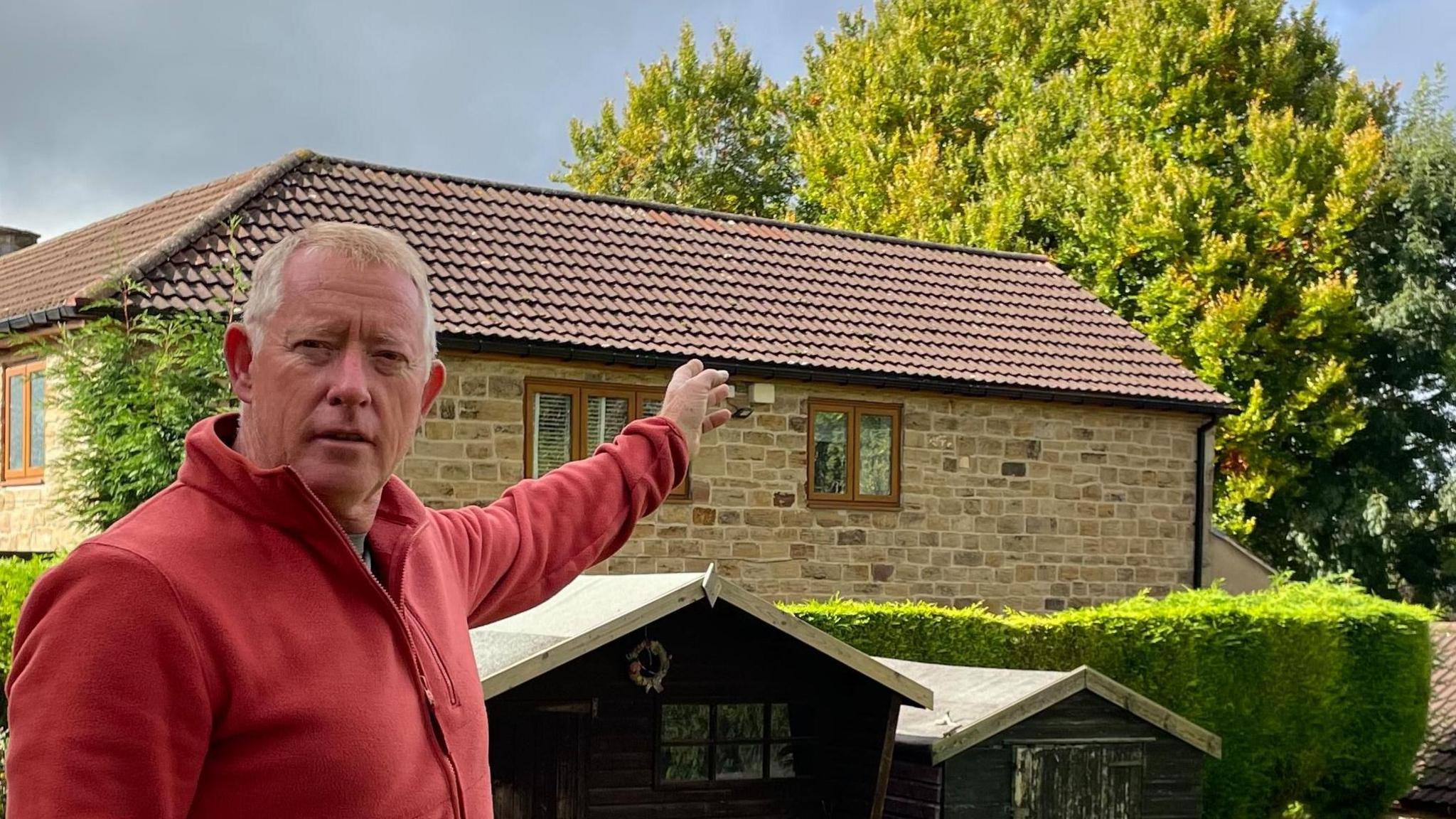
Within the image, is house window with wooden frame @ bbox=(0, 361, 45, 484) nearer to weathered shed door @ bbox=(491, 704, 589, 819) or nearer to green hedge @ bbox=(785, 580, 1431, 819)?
green hedge @ bbox=(785, 580, 1431, 819)

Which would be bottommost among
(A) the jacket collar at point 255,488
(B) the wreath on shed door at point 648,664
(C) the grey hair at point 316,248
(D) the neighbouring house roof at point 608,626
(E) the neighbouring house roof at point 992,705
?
(E) the neighbouring house roof at point 992,705

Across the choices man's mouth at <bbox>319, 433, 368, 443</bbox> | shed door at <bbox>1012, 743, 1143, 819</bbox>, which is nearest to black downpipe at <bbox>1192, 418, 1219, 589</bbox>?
shed door at <bbox>1012, 743, 1143, 819</bbox>

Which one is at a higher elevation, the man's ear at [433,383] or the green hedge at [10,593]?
the man's ear at [433,383]

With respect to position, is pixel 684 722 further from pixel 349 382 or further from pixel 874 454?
pixel 349 382

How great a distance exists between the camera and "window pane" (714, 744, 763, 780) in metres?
10.8

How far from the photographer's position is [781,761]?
11.1 m

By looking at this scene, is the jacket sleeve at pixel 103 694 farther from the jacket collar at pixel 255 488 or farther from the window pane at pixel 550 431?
the window pane at pixel 550 431

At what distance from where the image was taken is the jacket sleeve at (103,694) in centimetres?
180

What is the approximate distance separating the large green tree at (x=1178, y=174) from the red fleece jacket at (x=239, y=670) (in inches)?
990

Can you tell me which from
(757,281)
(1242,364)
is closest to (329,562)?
(757,281)

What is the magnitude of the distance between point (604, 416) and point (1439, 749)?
40.2 ft

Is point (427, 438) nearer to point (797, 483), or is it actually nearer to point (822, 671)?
point (797, 483)

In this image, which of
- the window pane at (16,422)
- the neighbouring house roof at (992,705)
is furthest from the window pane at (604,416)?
the window pane at (16,422)

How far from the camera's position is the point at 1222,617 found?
17.0m
